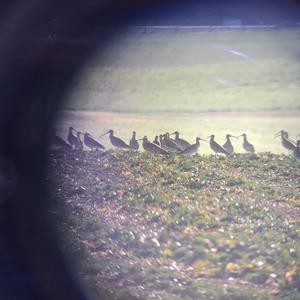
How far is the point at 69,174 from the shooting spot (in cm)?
662

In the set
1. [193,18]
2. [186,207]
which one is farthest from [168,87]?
[186,207]

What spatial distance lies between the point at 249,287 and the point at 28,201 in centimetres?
256

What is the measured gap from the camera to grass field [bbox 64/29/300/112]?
642cm

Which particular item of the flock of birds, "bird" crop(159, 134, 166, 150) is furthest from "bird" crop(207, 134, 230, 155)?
"bird" crop(159, 134, 166, 150)

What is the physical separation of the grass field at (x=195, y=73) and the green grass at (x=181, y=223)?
559mm

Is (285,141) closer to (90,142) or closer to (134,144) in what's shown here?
(134,144)

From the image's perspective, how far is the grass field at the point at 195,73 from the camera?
642 centimetres

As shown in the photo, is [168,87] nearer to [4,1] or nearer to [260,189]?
[260,189]

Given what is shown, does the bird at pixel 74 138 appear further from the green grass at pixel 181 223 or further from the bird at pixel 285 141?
the bird at pixel 285 141

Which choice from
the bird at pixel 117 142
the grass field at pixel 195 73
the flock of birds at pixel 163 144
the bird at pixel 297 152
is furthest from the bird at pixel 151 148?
the bird at pixel 297 152

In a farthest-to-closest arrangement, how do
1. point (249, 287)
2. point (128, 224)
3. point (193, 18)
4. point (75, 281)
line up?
point (193, 18), point (128, 224), point (75, 281), point (249, 287)

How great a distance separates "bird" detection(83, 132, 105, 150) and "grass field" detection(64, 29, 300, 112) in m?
0.30

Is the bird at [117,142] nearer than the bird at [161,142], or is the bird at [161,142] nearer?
the bird at [161,142]

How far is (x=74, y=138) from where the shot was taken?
22.0 feet
